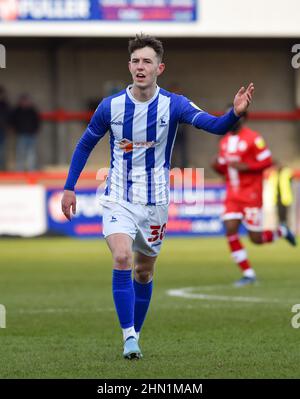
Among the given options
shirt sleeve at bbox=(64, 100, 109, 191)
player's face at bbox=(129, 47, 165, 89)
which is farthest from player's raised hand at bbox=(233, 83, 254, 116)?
shirt sleeve at bbox=(64, 100, 109, 191)

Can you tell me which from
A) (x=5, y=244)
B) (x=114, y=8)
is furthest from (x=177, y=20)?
(x=5, y=244)

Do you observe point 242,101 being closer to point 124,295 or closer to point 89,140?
point 89,140

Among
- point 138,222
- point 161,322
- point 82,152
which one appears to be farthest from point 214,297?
point 82,152

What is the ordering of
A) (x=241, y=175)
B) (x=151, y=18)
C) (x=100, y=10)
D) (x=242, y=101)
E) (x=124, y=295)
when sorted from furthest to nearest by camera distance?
1. (x=151, y=18)
2. (x=100, y=10)
3. (x=241, y=175)
4. (x=124, y=295)
5. (x=242, y=101)

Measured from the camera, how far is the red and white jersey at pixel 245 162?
1443cm

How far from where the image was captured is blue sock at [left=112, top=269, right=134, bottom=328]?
7.98 metres

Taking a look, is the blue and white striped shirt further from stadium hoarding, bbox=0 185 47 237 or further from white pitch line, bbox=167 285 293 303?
stadium hoarding, bbox=0 185 47 237

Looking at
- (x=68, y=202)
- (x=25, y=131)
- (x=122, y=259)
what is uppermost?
(x=25, y=131)

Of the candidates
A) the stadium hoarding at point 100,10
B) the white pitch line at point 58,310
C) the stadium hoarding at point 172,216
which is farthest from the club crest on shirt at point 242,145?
the stadium hoarding at point 100,10

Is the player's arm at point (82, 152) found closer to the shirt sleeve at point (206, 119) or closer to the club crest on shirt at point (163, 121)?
the club crest on shirt at point (163, 121)

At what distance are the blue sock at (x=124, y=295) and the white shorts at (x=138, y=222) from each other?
288mm

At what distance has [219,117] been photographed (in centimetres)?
787

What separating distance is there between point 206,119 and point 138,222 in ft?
2.87

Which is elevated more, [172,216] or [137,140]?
[172,216]
